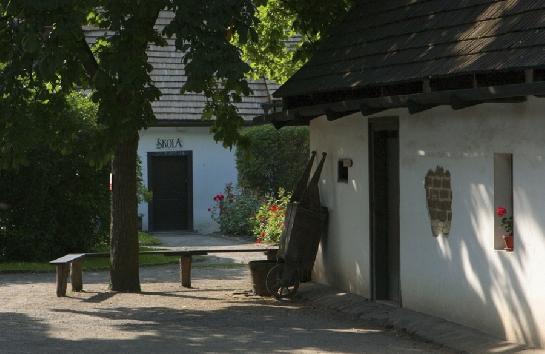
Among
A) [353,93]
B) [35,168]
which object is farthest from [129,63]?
[35,168]

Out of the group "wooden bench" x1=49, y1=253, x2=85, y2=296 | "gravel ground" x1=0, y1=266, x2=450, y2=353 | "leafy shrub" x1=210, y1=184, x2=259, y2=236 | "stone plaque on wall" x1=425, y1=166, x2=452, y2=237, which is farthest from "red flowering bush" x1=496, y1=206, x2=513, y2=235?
"leafy shrub" x1=210, y1=184, x2=259, y2=236

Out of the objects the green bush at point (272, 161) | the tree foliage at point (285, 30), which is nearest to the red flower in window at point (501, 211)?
the tree foliage at point (285, 30)

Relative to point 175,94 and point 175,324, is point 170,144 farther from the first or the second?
point 175,324

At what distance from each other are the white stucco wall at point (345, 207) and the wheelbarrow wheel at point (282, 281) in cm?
67

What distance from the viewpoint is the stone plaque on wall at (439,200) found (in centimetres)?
1370

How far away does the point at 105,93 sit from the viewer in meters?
15.8

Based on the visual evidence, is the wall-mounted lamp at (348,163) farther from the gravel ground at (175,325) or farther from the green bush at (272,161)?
the green bush at (272,161)

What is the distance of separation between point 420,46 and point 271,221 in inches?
506

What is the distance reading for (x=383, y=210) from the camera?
52.7 feet

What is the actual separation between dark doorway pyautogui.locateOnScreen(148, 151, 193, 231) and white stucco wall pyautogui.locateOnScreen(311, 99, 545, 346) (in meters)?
15.6

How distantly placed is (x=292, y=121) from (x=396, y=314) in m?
5.13

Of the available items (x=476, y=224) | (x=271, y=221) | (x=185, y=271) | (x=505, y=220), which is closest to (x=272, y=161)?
(x=271, y=221)

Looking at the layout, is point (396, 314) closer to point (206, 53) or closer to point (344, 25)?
point (206, 53)

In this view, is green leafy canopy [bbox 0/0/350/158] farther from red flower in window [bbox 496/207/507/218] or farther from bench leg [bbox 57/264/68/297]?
red flower in window [bbox 496/207/507/218]
